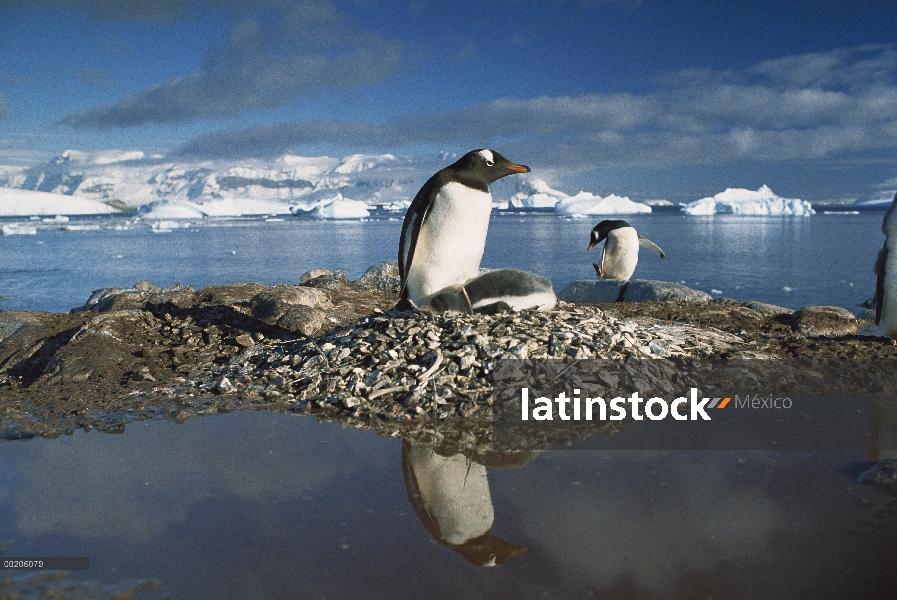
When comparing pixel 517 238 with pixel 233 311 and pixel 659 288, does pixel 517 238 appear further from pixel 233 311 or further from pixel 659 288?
pixel 233 311

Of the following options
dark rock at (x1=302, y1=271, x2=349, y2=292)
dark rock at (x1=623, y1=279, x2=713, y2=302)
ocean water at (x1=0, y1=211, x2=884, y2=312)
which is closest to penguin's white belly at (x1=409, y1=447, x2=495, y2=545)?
dark rock at (x1=623, y1=279, x2=713, y2=302)

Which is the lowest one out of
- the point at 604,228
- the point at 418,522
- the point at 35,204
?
the point at 418,522

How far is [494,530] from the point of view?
293 cm

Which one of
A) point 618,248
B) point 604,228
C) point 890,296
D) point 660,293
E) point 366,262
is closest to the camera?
point 890,296

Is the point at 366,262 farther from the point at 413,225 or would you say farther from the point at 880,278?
the point at 880,278

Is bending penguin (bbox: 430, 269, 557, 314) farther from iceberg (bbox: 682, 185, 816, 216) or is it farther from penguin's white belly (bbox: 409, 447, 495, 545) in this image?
iceberg (bbox: 682, 185, 816, 216)

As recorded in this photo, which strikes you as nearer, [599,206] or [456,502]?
[456,502]

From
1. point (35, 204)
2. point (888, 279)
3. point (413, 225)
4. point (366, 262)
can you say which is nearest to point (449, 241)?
point (413, 225)

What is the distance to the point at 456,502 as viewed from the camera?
3.25m

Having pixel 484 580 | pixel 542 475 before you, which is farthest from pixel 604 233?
pixel 484 580

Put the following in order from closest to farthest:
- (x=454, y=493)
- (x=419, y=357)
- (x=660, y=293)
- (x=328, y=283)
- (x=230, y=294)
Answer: (x=454, y=493) < (x=419, y=357) < (x=230, y=294) < (x=660, y=293) < (x=328, y=283)

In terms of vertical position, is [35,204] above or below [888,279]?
above

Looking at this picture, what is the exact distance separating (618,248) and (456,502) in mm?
10172

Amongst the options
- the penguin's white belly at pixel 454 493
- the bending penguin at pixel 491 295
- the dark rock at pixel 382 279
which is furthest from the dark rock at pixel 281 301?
the penguin's white belly at pixel 454 493
